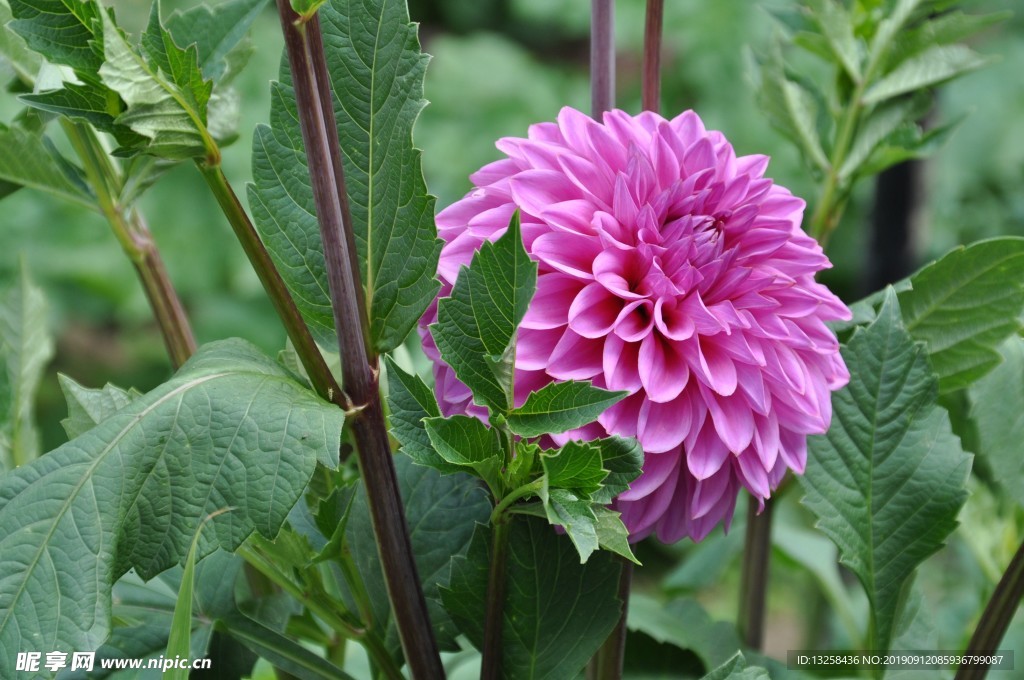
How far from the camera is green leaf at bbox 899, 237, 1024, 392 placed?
338 millimetres

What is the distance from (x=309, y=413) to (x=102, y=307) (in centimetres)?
146

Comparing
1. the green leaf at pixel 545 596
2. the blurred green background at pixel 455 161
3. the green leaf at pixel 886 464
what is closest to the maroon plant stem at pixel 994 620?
the green leaf at pixel 886 464

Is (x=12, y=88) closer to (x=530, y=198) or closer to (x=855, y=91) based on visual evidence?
(x=530, y=198)

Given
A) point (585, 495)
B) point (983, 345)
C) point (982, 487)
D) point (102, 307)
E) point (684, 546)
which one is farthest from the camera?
point (102, 307)

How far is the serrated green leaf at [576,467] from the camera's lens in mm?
239

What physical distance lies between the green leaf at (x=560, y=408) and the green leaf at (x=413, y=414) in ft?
0.07

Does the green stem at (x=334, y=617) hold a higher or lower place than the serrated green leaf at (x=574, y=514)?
lower

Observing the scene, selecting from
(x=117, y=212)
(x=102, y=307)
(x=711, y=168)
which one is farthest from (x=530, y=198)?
(x=102, y=307)

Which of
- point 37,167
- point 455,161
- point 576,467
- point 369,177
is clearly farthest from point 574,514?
point 455,161

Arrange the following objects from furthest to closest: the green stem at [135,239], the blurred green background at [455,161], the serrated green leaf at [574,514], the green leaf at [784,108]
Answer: the blurred green background at [455,161], the green leaf at [784,108], the green stem at [135,239], the serrated green leaf at [574,514]

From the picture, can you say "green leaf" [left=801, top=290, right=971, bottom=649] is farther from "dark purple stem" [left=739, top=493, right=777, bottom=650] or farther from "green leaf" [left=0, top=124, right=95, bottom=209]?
"green leaf" [left=0, top=124, right=95, bottom=209]

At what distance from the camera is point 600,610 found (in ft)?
0.96

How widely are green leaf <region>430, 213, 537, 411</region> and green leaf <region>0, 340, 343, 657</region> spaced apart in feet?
0.11

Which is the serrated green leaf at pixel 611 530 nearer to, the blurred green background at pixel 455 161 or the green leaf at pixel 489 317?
the green leaf at pixel 489 317
